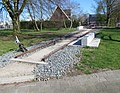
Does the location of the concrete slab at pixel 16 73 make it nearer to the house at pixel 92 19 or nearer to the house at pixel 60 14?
the house at pixel 60 14

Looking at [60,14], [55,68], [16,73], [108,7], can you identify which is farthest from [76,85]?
[108,7]

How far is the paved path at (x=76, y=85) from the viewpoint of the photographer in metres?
4.29

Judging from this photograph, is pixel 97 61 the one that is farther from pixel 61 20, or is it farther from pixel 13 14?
pixel 61 20

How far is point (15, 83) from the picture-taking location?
4.91 meters

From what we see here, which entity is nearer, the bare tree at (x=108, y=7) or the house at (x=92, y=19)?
the bare tree at (x=108, y=7)

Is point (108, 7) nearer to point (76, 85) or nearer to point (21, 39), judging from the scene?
point (21, 39)

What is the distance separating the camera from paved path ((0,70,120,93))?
4.29 metres

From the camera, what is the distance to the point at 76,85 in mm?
4570

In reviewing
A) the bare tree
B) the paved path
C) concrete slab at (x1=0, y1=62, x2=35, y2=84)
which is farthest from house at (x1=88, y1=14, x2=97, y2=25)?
the paved path

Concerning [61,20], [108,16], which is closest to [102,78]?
[61,20]

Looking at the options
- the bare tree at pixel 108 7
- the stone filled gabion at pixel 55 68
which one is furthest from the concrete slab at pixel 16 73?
the bare tree at pixel 108 7

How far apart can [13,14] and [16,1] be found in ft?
4.59

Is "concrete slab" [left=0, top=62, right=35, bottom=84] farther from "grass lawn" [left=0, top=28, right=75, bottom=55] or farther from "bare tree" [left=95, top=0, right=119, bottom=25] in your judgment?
"bare tree" [left=95, top=0, right=119, bottom=25]

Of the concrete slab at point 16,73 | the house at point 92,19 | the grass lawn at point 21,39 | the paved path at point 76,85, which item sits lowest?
the paved path at point 76,85
